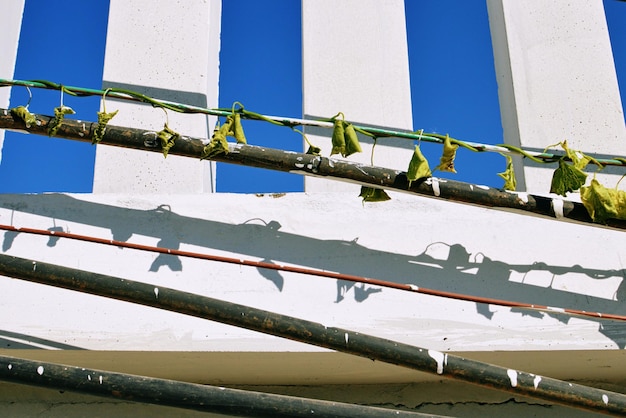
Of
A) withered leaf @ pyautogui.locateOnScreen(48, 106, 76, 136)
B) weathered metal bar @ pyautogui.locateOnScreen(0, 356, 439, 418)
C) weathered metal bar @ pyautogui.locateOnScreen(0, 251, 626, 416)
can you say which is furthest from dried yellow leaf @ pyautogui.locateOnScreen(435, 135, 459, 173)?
withered leaf @ pyautogui.locateOnScreen(48, 106, 76, 136)

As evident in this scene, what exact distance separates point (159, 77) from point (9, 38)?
64cm

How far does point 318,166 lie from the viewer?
3.34m

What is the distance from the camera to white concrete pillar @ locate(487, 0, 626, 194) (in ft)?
12.7

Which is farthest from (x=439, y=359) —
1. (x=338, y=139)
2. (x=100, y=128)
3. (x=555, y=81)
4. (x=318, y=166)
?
(x=555, y=81)

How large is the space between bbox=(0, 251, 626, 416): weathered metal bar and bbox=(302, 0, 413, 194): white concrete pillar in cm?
102

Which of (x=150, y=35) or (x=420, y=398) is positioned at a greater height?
(x=150, y=35)

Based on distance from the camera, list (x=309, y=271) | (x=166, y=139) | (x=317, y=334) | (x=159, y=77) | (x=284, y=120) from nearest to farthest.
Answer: (x=317, y=334)
(x=166, y=139)
(x=309, y=271)
(x=284, y=120)
(x=159, y=77)

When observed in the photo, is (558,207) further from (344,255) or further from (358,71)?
(358,71)

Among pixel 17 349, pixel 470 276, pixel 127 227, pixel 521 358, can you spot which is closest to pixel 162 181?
pixel 127 227

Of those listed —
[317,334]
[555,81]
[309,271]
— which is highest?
[555,81]

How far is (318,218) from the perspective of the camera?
3.61 meters

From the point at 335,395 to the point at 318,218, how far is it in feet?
1.98

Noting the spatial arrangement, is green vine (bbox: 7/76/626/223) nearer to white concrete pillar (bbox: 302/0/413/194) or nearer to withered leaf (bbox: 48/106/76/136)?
withered leaf (bbox: 48/106/76/136)

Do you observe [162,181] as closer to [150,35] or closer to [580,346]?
[150,35]
